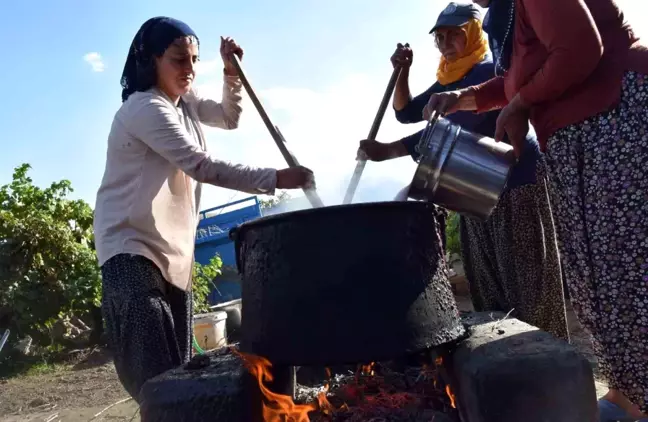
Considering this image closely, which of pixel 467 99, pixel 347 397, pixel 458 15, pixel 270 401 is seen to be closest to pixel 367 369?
pixel 347 397

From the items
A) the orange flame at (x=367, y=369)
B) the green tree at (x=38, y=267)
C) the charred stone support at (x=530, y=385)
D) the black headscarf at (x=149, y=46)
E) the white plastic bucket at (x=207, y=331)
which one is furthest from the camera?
the green tree at (x=38, y=267)

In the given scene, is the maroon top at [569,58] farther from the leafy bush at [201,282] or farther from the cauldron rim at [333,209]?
the leafy bush at [201,282]

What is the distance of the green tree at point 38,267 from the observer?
677 centimetres

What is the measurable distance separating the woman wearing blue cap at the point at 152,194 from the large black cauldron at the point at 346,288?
0.52 meters

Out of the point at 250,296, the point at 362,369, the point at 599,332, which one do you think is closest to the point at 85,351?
the point at 362,369

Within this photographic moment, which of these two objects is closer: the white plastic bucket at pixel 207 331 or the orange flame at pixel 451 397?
the orange flame at pixel 451 397

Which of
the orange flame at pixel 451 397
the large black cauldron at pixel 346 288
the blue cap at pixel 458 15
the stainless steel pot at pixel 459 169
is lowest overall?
the orange flame at pixel 451 397

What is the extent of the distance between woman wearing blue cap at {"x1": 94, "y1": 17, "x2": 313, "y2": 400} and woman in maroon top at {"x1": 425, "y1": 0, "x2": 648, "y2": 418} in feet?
3.19

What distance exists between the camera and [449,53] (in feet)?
11.2

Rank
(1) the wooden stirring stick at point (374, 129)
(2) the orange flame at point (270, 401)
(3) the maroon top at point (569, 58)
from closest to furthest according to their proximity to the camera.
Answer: (3) the maroon top at point (569, 58), (2) the orange flame at point (270, 401), (1) the wooden stirring stick at point (374, 129)

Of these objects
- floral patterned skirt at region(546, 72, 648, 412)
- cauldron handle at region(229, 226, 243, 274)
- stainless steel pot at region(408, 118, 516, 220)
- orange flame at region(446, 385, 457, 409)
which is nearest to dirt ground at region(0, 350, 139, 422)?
cauldron handle at region(229, 226, 243, 274)

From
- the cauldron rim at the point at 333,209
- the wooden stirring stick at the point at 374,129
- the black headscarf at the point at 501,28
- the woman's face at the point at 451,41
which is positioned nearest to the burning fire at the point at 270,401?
the cauldron rim at the point at 333,209

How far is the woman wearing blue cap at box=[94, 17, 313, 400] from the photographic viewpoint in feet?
7.50

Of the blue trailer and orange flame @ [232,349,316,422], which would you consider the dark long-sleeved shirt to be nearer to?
orange flame @ [232,349,316,422]
